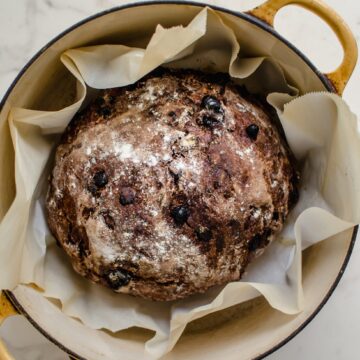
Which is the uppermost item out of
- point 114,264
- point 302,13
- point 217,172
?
point 302,13

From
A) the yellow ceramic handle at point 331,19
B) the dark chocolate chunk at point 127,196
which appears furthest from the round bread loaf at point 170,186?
the yellow ceramic handle at point 331,19

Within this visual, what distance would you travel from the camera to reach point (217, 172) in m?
1.15

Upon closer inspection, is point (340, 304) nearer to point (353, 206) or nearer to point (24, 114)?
point (353, 206)

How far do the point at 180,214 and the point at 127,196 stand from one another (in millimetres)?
96

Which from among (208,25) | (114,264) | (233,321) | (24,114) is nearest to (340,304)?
(233,321)

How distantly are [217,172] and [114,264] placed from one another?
9.7 inches

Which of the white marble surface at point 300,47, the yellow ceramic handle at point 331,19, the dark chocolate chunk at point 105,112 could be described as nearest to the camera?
the yellow ceramic handle at point 331,19

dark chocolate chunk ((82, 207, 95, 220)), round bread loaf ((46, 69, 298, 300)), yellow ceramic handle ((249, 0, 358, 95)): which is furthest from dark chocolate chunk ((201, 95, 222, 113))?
dark chocolate chunk ((82, 207, 95, 220))

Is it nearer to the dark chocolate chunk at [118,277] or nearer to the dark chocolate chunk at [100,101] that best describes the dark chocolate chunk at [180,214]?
the dark chocolate chunk at [118,277]

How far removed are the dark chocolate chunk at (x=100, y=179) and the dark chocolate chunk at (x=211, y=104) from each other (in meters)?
0.21

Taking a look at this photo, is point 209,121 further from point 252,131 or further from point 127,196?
point 127,196

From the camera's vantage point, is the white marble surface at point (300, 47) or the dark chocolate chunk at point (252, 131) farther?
the white marble surface at point (300, 47)

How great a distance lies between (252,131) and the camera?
117 cm

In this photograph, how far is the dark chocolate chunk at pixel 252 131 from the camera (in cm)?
117
